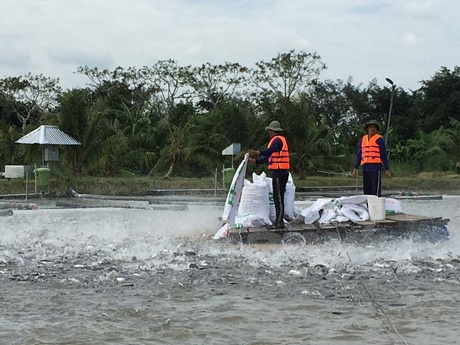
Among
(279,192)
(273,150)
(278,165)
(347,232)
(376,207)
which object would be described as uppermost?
(273,150)

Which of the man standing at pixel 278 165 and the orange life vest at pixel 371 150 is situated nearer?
the man standing at pixel 278 165

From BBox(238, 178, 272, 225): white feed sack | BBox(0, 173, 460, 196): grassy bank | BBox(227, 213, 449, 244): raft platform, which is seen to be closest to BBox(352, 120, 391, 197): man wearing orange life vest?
BBox(227, 213, 449, 244): raft platform

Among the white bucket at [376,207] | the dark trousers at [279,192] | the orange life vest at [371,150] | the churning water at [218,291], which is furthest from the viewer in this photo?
the orange life vest at [371,150]

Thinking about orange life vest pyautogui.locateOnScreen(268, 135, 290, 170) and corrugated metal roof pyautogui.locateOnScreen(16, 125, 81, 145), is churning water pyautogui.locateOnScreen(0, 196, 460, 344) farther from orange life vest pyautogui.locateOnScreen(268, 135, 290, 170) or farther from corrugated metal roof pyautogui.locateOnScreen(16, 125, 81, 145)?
corrugated metal roof pyautogui.locateOnScreen(16, 125, 81, 145)

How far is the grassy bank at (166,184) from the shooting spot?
76.9 feet

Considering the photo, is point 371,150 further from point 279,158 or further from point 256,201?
point 256,201

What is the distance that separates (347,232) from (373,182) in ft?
4.41

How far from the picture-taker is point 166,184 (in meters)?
25.8

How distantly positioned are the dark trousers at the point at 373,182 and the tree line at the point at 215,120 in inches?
627

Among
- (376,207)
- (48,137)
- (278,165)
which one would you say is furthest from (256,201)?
(48,137)

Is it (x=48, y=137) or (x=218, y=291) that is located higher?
(x=48, y=137)

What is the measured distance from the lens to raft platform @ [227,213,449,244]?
952 cm

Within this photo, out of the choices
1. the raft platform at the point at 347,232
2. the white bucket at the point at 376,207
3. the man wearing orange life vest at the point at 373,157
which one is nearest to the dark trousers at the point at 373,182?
the man wearing orange life vest at the point at 373,157

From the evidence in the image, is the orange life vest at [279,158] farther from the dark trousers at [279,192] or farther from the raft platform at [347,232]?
the raft platform at [347,232]
